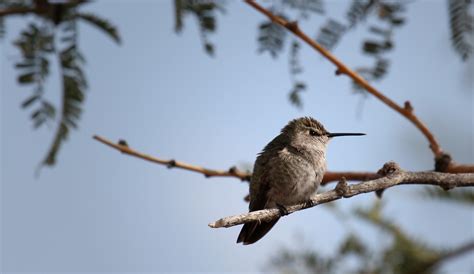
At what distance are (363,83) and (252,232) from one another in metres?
1.12

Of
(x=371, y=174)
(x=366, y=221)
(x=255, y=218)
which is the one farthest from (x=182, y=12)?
(x=366, y=221)

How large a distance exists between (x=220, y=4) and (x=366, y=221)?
1448mm

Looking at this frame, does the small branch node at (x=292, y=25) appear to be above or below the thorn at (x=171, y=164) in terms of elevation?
above

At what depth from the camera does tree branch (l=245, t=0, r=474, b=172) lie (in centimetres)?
271

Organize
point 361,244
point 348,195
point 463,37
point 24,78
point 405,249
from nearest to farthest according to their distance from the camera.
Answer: point 348,195
point 463,37
point 405,249
point 24,78
point 361,244

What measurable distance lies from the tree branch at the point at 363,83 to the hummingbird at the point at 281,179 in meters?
0.83

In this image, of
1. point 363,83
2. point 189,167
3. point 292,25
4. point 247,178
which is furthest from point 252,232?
point 292,25

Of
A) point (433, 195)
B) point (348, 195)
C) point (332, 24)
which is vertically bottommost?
point (348, 195)

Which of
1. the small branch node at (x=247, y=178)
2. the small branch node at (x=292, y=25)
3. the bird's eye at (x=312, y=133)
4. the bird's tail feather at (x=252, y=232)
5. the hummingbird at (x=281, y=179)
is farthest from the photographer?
the bird's eye at (x=312, y=133)

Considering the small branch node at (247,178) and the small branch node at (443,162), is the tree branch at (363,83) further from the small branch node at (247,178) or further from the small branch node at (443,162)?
the small branch node at (247,178)

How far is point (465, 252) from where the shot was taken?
205cm

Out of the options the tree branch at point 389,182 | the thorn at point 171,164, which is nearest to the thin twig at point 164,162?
the thorn at point 171,164

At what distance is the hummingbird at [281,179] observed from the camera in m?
3.39

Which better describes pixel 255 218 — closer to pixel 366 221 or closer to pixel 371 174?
pixel 371 174
